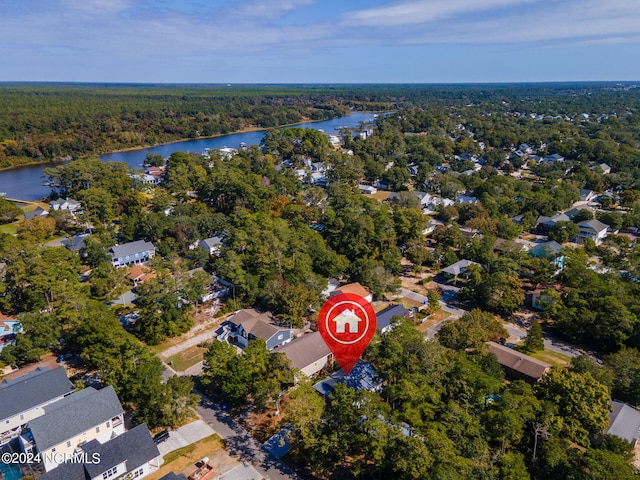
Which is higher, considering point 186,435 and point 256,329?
point 256,329

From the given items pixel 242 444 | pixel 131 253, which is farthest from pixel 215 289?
pixel 242 444

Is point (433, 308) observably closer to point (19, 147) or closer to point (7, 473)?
point (7, 473)

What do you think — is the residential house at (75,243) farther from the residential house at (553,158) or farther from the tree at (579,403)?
the residential house at (553,158)

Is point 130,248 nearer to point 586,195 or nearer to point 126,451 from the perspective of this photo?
point 126,451

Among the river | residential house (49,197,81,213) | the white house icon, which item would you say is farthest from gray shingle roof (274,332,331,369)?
the river

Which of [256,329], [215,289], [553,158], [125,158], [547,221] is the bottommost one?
[215,289]

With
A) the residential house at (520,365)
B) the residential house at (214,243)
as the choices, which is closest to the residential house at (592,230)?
the residential house at (520,365)

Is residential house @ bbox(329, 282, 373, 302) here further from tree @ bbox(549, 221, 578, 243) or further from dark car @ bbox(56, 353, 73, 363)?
tree @ bbox(549, 221, 578, 243)
